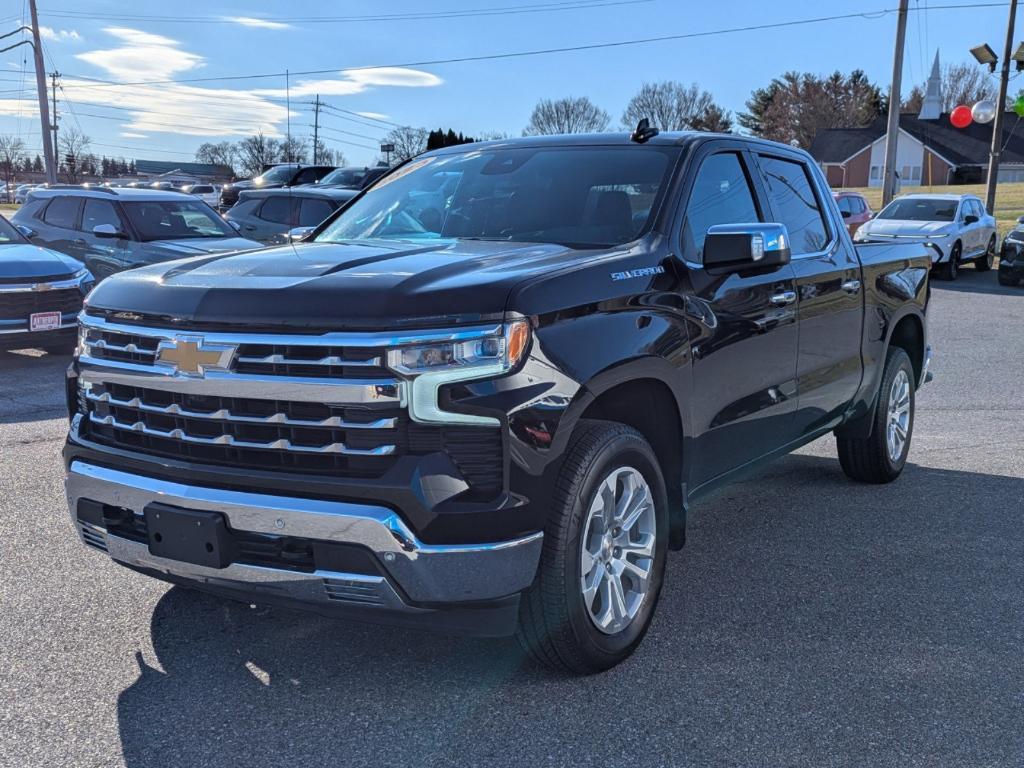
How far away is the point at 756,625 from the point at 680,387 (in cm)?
102

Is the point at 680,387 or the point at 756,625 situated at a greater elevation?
the point at 680,387

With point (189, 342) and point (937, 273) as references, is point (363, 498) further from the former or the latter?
point (937, 273)

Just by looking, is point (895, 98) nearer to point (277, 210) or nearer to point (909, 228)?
point (909, 228)

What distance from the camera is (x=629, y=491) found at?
3559mm

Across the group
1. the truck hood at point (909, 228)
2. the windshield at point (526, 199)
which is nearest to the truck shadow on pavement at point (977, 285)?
the truck hood at point (909, 228)

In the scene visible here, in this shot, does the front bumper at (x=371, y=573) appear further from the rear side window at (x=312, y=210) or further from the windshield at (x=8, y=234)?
the rear side window at (x=312, y=210)

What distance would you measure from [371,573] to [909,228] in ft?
69.0

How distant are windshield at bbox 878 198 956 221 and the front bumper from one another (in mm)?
21513

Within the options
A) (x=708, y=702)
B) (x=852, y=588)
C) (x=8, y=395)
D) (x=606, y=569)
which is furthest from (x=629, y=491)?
(x=8, y=395)

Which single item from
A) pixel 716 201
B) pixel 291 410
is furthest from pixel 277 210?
pixel 291 410

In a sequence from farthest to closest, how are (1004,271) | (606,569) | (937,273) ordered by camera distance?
(937,273)
(1004,271)
(606,569)

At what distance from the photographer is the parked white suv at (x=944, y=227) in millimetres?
21375

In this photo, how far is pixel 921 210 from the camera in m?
22.5

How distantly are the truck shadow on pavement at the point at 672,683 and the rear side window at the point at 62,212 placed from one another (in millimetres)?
10254
